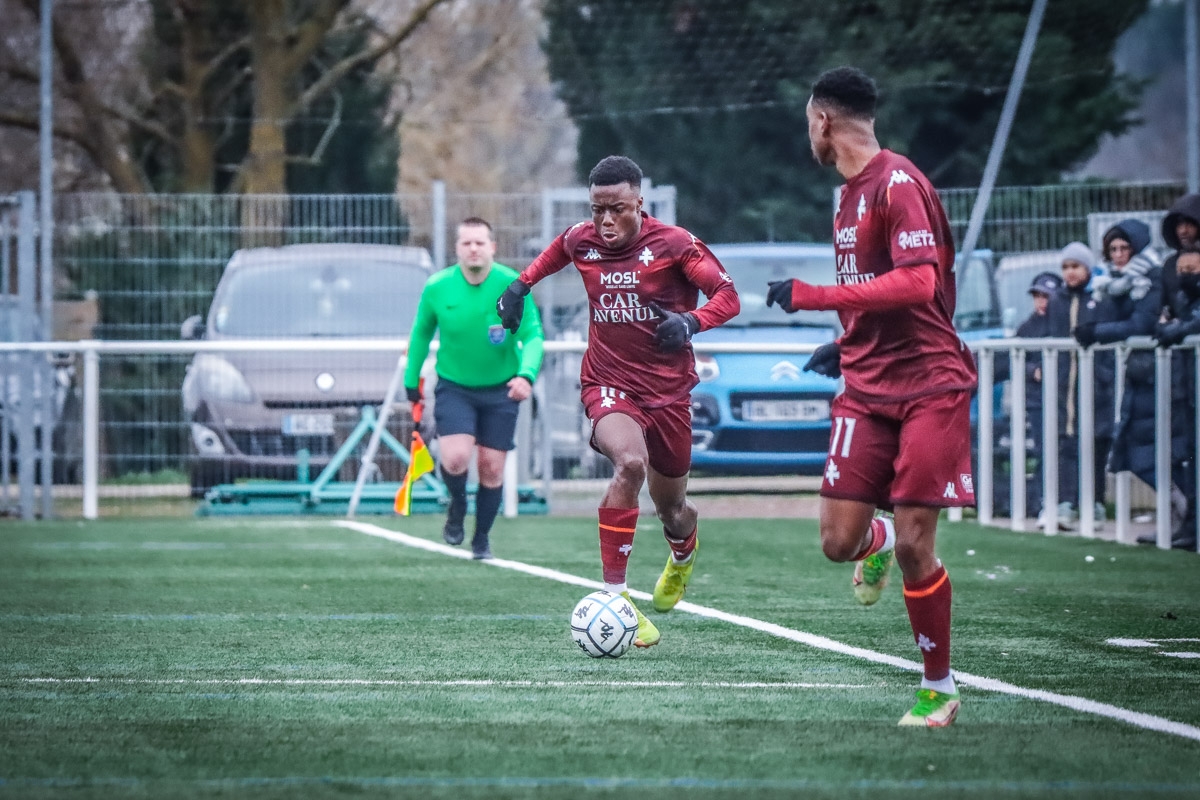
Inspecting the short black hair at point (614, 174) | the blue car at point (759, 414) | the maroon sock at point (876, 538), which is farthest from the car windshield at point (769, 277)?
the maroon sock at point (876, 538)

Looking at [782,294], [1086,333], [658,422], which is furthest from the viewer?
[1086,333]

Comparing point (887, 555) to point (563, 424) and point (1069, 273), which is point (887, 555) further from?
point (563, 424)

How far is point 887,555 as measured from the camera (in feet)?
22.7

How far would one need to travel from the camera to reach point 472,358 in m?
11.2

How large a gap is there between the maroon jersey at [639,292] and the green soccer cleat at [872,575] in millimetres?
1221

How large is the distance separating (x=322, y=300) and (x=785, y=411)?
3.84 metres

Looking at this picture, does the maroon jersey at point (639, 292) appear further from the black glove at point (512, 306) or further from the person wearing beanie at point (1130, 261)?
the person wearing beanie at point (1130, 261)

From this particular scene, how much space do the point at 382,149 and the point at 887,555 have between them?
20.9 meters

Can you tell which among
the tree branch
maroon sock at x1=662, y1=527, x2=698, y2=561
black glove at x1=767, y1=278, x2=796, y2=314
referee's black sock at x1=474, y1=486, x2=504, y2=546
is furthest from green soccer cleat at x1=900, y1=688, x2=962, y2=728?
the tree branch

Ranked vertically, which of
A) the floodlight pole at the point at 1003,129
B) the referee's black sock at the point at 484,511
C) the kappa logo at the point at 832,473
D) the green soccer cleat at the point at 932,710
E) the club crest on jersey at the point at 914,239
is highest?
the floodlight pole at the point at 1003,129

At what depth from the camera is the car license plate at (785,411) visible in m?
15.1

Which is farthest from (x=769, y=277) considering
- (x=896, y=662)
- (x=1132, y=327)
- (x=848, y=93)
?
(x=848, y=93)

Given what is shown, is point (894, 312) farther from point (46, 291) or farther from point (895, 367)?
point (46, 291)

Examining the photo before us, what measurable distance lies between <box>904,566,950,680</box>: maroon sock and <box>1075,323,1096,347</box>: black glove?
22.7 ft
